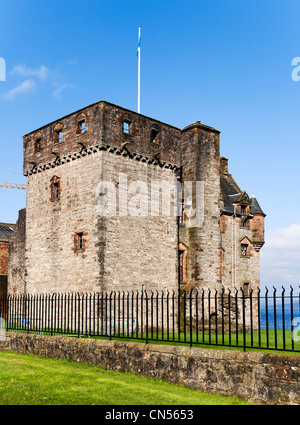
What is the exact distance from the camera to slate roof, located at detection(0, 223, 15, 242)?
39.8 m

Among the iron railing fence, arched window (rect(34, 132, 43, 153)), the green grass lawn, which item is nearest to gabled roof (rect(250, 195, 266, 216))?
the iron railing fence

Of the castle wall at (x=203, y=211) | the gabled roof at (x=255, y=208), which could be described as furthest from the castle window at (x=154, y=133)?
the gabled roof at (x=255, y=208)

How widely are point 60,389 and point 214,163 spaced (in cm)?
1988

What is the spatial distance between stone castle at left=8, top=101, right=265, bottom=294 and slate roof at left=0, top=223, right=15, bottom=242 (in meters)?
10.9

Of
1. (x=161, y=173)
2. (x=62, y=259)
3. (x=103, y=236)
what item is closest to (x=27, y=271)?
(x=62, y=259)

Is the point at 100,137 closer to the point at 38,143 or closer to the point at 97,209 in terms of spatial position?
the point at 97,209

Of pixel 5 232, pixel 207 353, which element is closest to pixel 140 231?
pixel 207 353

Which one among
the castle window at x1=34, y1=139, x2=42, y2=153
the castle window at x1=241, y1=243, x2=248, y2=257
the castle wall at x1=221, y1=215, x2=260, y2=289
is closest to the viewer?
the castle window at x1=34, y1=139, x2=42, y2=153

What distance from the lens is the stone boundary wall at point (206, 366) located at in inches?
351

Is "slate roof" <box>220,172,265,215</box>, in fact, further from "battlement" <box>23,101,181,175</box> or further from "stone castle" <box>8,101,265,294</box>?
"battlement" <box>23,101,181,175</box>

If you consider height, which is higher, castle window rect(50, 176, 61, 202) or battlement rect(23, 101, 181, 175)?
battlement rect(23, 101, 181, 175)

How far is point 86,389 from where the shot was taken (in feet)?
31.9

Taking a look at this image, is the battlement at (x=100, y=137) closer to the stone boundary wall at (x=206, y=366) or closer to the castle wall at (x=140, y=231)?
the castle wall at (x=140, y=231)

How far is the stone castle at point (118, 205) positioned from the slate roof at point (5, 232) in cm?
1093
